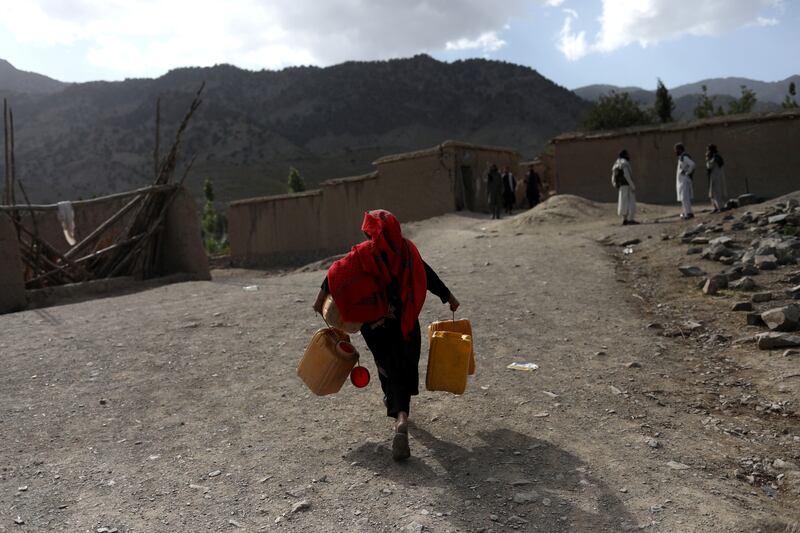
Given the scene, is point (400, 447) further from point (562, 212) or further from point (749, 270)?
point (562, 212)

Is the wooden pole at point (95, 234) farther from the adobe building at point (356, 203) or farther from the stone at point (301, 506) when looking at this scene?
the stone at point (301, 506)

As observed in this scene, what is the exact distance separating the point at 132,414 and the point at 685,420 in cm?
352

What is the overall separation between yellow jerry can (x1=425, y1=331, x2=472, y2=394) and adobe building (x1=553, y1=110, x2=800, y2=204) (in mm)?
15384

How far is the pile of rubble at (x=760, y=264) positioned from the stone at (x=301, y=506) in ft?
13.5

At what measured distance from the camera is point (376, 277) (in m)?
3.66

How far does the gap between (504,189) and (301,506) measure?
55.1 ft

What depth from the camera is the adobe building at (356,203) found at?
18.0 meters

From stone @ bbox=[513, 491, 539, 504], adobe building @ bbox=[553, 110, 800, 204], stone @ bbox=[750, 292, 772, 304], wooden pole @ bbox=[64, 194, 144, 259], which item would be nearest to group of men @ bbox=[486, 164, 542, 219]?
adobe building @ bbox=[553, 110, 800, 204]

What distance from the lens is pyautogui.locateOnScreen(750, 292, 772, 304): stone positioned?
21.9 ft

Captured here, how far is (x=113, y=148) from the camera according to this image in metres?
75.0

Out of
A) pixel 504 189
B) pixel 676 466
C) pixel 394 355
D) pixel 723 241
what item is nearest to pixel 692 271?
pixel 723 241

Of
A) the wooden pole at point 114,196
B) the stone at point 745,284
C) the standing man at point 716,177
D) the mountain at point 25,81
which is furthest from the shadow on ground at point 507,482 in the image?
the mountain at point 25,81

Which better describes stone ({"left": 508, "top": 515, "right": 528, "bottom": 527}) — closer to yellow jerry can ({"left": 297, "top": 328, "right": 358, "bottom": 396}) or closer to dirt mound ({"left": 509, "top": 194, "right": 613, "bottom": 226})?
yellow jerry can ({"left": 297, "top": 328, "right": 358, "bottom": 396})

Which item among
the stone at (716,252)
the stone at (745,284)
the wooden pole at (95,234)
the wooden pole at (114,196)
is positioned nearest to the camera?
the stone at (745,284)
